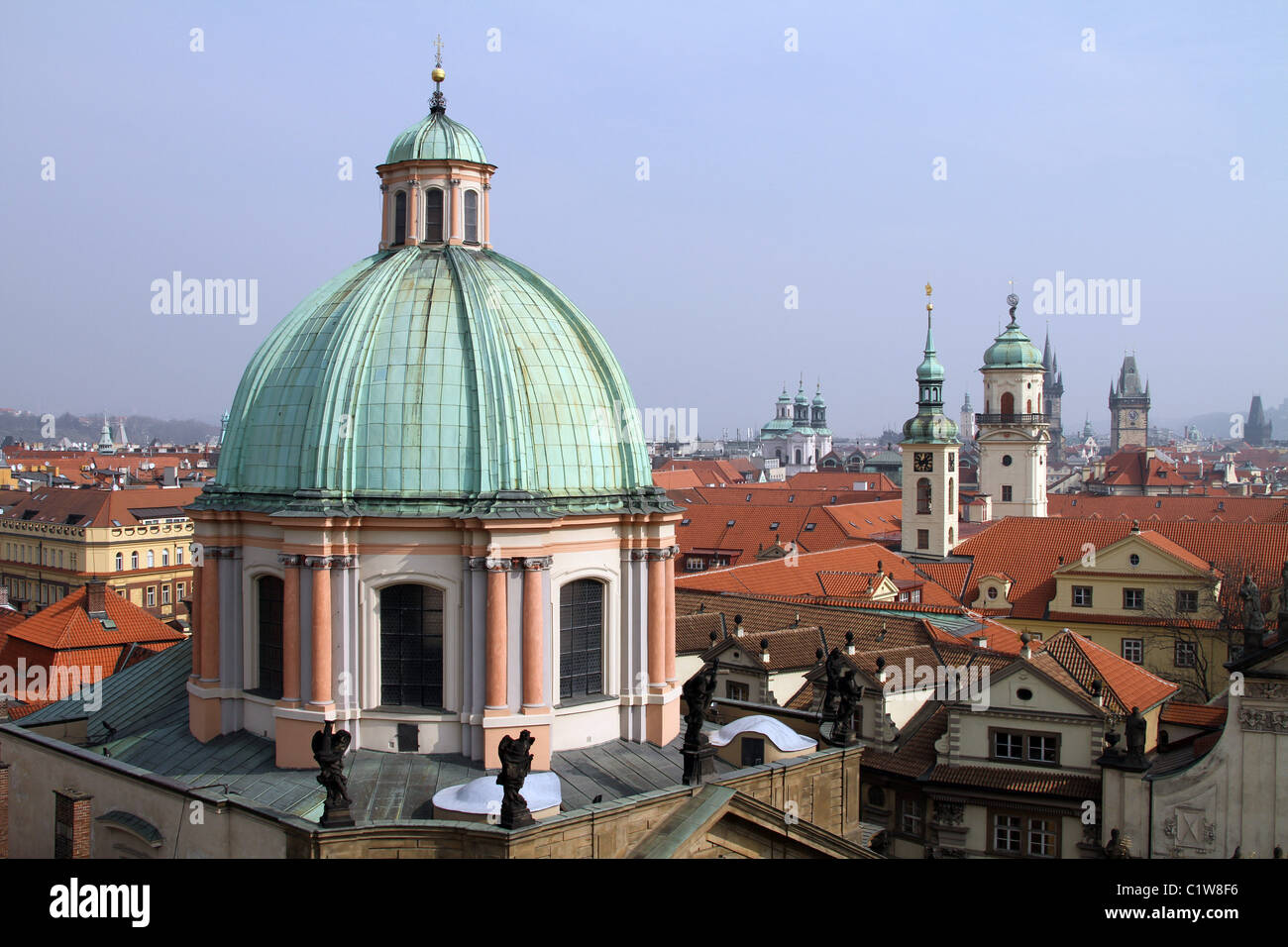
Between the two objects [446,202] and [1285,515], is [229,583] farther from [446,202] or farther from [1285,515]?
[1285,515]

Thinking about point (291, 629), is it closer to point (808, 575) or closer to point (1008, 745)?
point (1008, 745)

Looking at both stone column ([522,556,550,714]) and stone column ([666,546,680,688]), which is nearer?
stone column ([522,556,550,714])

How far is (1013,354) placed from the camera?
93.1m

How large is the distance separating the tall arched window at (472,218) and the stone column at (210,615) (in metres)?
9.46

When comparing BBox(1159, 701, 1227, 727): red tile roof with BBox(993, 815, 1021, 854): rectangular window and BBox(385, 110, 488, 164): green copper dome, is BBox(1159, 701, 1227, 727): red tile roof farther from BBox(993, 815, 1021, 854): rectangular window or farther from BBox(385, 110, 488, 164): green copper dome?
BBox(385, 110, 488, 164): green copper dome

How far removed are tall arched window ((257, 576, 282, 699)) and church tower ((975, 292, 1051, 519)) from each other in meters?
75.5

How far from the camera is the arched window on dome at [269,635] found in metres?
25.8

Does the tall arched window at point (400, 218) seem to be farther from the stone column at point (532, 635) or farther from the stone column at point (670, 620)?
the stone column at point (670, 620)

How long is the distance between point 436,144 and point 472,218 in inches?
75.4

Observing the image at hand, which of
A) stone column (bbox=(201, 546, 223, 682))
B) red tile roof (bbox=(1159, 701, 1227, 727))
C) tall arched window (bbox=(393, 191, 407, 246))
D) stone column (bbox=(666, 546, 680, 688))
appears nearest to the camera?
stone column (bbox=(201, 546, 223, 682))

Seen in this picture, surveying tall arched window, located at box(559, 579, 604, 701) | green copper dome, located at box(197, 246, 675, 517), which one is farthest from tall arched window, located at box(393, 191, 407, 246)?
tall arched window, located at box(559, 579, 604, 701)

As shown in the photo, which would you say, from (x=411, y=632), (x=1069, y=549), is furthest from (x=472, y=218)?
(x=1069, y=549)

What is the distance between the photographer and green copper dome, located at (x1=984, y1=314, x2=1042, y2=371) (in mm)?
92750
